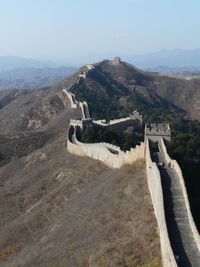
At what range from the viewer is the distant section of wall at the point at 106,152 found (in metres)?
42.3

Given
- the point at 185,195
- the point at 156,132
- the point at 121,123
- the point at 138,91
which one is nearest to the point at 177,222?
the point at 185,195

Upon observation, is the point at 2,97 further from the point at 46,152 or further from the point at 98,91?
the point at 46,152

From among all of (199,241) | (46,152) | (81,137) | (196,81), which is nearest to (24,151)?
(46,152)

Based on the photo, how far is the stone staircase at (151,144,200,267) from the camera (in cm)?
2191

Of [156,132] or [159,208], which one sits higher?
[159,208]

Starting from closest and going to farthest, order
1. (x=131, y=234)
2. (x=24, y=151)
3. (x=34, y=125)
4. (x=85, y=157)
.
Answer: (x=131, y=234), (x=85, y=157), (x=24, y=151), (x=34, y=125)

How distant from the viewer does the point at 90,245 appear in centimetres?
3002

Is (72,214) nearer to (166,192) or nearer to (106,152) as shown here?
(106,152)

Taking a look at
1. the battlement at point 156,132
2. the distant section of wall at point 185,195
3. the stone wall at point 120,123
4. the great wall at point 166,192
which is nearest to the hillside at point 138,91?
the stone wall at point 120,123

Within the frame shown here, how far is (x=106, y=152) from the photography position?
49.3 metres

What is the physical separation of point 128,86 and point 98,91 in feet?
74.9

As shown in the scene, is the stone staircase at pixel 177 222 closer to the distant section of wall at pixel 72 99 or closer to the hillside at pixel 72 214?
the hillside at pixel 72 214

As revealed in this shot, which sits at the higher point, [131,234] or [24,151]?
[131,234]

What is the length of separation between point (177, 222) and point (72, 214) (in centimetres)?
1521
